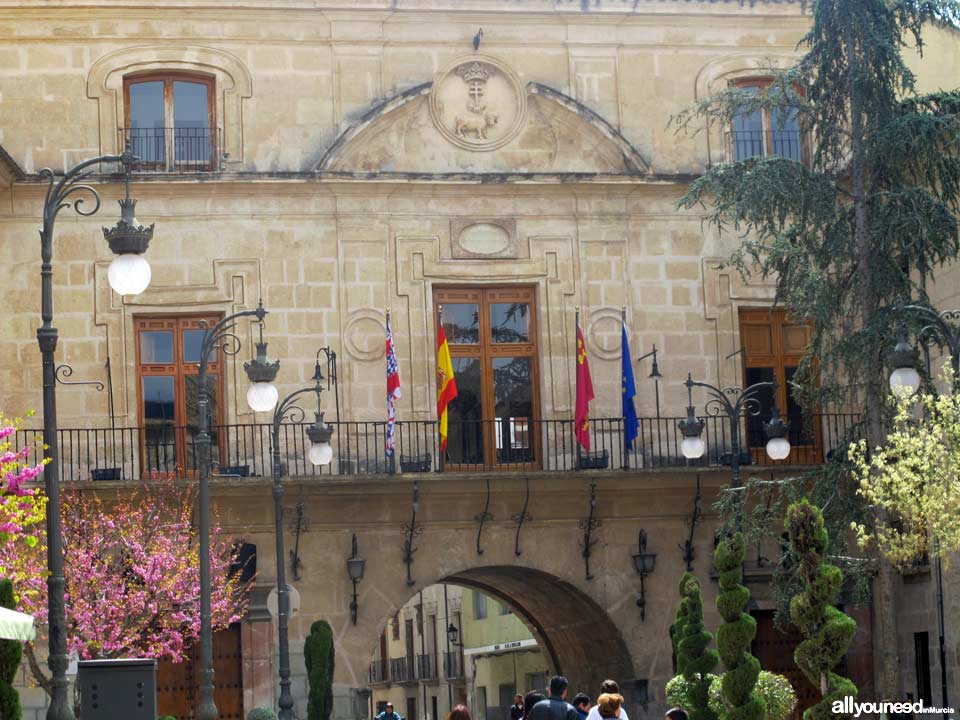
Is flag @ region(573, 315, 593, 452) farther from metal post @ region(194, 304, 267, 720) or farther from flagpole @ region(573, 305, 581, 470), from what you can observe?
metal post @ region(194, 304, 267, 720)

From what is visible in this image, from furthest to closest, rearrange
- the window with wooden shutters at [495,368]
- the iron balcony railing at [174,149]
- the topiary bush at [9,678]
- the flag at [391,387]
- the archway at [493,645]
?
the archway at [493,645] → the window with wooden shutters at [495,368] → the iron balcony railing at [174,149] → the flag at [391,387] → the topiary bush at [9,678]

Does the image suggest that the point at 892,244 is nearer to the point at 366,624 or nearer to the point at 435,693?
the point at 366,624

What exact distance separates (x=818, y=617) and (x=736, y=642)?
124 cm

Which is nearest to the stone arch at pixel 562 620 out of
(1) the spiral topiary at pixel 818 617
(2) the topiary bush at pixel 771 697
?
(2) the topiary bush at pixel 771 697

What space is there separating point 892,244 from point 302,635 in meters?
9.89

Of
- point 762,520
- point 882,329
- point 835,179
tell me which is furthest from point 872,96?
point 762,520

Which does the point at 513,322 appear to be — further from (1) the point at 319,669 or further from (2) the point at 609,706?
(2) the point at 609,706

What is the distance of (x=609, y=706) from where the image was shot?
54.1 ft

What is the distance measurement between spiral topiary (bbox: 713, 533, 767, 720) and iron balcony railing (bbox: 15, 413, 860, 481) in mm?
8796

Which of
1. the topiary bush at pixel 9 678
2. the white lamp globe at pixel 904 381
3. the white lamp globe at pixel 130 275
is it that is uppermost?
the white lamp globe at pixel 130 275

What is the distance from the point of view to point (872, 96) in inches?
914

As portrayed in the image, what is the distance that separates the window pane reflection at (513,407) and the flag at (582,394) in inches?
41.0

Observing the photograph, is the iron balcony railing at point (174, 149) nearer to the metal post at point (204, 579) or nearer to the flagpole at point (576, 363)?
the flagpole at point (576, 363)

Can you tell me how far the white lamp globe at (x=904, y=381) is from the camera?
18750mm
